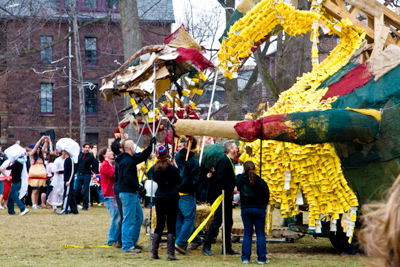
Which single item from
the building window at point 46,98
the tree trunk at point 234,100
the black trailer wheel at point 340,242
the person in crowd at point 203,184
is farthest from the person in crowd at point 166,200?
the building window at point 46,98

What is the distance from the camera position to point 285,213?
20.4 ft

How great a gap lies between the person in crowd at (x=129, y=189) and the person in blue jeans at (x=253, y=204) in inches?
58.9

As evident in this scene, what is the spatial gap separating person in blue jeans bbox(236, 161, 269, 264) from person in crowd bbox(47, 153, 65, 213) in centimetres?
753

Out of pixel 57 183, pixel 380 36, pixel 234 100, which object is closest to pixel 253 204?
pixel 380 36

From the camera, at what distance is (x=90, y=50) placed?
2906 cm

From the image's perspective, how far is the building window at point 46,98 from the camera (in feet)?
96.3

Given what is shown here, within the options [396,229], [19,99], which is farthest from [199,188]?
[19,99]

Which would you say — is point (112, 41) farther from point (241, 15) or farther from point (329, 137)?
point (329, 137)

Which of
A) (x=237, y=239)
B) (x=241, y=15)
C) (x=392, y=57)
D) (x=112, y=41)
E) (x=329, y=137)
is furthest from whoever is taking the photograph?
(x=112, y=41)

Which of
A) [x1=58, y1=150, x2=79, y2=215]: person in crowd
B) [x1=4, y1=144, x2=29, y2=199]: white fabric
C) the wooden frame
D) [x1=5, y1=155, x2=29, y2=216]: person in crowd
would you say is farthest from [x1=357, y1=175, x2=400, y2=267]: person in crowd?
[x1=4, y1=144, x2=29, y2=199]: white fabric

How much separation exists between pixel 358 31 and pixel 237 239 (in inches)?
160

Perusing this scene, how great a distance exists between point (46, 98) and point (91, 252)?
23754 mm

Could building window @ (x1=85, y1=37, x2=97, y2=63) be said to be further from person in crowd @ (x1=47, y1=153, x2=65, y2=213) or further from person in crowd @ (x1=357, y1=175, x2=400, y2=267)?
person in crowd @ (x1=357, y1=175, x2=400, y2=267)

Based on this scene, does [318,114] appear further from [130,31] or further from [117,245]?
[130,31]
